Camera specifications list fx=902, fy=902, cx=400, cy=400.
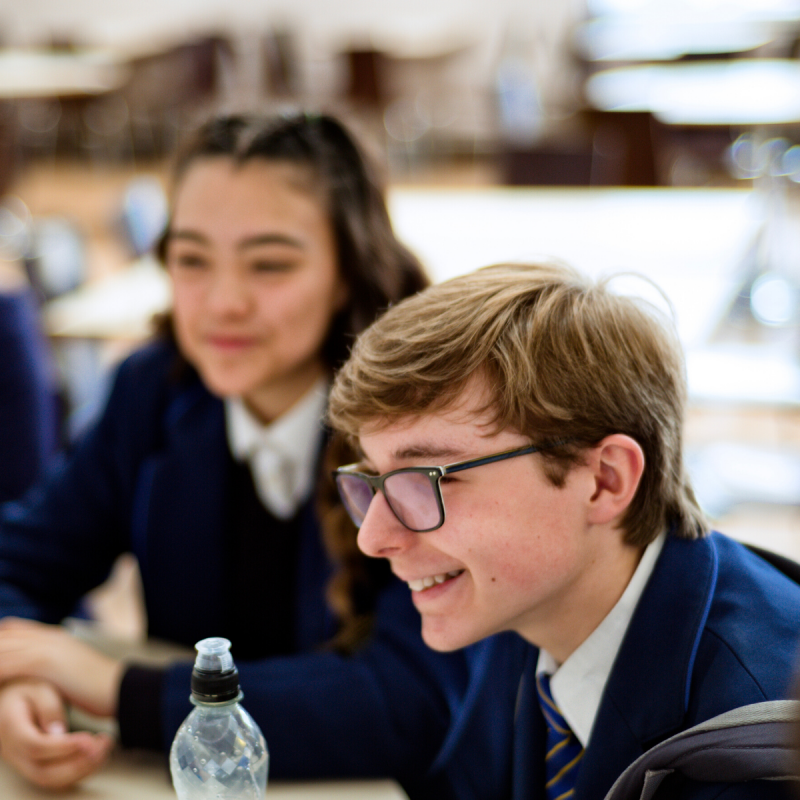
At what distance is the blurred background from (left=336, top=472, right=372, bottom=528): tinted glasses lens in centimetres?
40

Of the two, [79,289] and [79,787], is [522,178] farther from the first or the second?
[79,787]

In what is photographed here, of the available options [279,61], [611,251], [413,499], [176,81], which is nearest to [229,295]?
[413,499]

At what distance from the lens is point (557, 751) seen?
3.48 feet

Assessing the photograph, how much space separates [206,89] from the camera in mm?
8633

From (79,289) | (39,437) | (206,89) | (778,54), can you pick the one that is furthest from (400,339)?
(206,89)

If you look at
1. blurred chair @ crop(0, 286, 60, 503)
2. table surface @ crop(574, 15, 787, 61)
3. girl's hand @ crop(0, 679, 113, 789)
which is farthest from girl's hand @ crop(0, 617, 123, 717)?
table surface @ crop(574, 15, 787, 61)

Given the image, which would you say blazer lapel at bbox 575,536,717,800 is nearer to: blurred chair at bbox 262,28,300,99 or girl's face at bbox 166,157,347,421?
girl's face at bbox 166,157,347,421

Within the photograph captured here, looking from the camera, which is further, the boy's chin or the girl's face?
the girl's face

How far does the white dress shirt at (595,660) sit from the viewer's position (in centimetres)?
101

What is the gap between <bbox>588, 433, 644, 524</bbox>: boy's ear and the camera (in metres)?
0.94

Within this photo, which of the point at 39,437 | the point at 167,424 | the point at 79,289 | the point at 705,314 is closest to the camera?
the point at 167,424

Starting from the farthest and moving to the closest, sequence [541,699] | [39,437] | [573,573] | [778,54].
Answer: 1. [778,54]
2. [39,437]
3. [541,699]
4. [573,573]

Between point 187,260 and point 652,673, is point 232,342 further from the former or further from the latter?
point 652,673

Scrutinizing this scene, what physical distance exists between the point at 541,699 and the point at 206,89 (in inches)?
335
